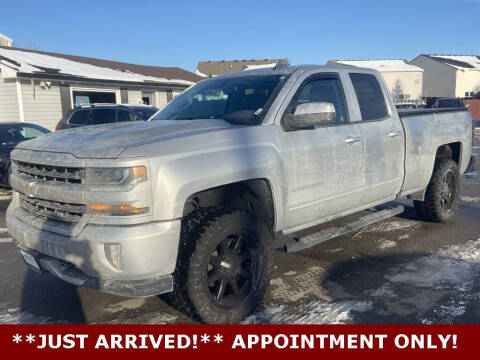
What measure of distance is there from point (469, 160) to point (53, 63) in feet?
55.1

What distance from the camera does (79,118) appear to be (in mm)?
11953

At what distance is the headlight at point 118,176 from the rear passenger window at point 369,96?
8.59ft

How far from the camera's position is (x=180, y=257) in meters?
3.01

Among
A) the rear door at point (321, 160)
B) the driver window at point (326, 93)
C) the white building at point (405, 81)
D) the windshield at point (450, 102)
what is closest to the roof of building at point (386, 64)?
the white building at point (405, 81)

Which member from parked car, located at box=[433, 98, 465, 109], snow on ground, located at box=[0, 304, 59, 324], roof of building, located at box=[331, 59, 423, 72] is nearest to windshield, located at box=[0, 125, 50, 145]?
snow on ground, located at box=[0, 304, 59, 324]

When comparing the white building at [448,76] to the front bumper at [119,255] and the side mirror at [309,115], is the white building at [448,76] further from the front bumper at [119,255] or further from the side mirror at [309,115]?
the front bumper at [119,255]

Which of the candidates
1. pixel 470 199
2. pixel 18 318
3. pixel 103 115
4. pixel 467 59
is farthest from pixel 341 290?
pixel 467 59

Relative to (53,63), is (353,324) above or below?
below

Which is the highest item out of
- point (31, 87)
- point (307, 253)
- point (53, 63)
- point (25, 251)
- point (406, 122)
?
point (53, 63)

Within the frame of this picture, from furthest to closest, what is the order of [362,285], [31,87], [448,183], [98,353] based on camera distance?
[31,87] → [448,183] → [362,285] → [98,353]

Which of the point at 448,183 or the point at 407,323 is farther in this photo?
the point at 448,183

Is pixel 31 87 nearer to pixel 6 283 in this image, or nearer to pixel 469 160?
pixel 6 283

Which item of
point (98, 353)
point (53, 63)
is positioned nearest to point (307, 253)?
point (98, 353)

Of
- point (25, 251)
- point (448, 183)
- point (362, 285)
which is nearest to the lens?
point (25, 251)
